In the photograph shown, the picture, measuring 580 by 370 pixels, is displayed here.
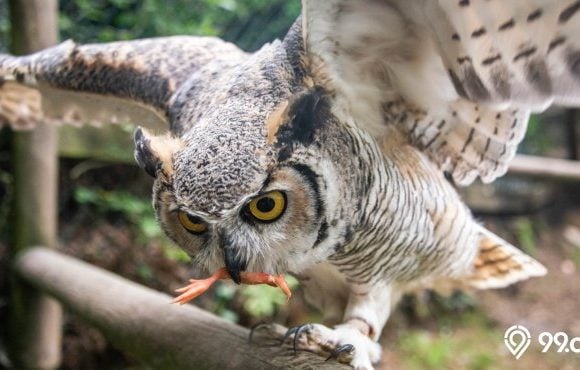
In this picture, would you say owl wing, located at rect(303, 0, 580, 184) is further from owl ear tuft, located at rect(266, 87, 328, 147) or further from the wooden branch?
the wooden branch

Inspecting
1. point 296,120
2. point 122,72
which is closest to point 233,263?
point 296,120

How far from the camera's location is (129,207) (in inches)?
85.4

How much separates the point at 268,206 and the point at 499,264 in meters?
0.76

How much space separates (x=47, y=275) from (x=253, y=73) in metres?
1.08

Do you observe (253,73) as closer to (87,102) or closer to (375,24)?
(375,24)

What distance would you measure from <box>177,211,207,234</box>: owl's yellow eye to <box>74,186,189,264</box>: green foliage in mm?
1344

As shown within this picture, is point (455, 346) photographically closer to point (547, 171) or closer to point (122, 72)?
point (547, 171)

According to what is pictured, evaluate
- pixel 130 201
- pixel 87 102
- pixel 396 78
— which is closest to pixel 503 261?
pixel 396 78

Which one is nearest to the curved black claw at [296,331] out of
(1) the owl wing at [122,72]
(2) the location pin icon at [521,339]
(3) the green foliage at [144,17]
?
(1) the owl wing at [122,72]

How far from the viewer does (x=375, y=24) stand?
0.85 metres

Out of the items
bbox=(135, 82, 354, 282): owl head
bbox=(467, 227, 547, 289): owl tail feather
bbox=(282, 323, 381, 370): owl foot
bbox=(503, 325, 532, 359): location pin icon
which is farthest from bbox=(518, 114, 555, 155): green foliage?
bbox=(135, 82, 354, 282): owl head

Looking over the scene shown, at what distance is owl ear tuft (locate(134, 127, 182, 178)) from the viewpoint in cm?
80

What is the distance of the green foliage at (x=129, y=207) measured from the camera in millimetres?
2174

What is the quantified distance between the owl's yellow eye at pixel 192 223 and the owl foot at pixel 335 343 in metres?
0.28
